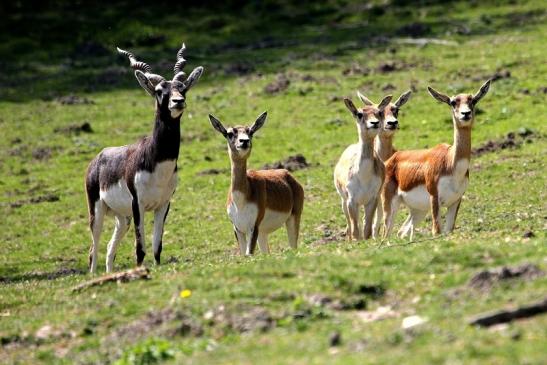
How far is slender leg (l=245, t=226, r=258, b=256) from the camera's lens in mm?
17109

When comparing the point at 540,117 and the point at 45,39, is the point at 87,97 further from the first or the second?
the point at 540,117

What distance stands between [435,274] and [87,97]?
77.5 feet

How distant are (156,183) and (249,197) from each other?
4.33ft

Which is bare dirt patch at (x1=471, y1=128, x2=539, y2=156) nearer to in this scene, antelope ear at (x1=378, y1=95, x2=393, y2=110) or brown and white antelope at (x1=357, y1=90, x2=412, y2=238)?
brown and white antelope at (x1=357, y1=90, x2=412, y2=238)

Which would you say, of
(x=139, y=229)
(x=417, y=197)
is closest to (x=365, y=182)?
(x=417, y=197)

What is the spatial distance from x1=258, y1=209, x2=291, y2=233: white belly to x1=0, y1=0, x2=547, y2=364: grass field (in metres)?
0.94

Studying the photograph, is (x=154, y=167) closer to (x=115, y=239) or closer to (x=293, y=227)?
(x=115, y=239)

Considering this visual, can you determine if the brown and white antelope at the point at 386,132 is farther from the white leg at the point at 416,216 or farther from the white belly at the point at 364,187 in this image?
the white belly at the point at 364,187

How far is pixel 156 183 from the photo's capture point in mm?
17156

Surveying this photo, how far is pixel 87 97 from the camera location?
3469 cm

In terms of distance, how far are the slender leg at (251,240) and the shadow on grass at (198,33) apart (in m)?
18.7

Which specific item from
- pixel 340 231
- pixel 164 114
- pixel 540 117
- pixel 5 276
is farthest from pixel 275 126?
pixel 164 114

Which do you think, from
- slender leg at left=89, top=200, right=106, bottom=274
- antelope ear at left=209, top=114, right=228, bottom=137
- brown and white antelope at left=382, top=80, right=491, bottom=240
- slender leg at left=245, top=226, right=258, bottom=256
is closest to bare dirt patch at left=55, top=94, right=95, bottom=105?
slender leg at left=89, top=200, right=106, bottom=274

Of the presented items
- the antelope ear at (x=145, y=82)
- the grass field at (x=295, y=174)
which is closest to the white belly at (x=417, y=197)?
the grass field at (x=295, y=174)
